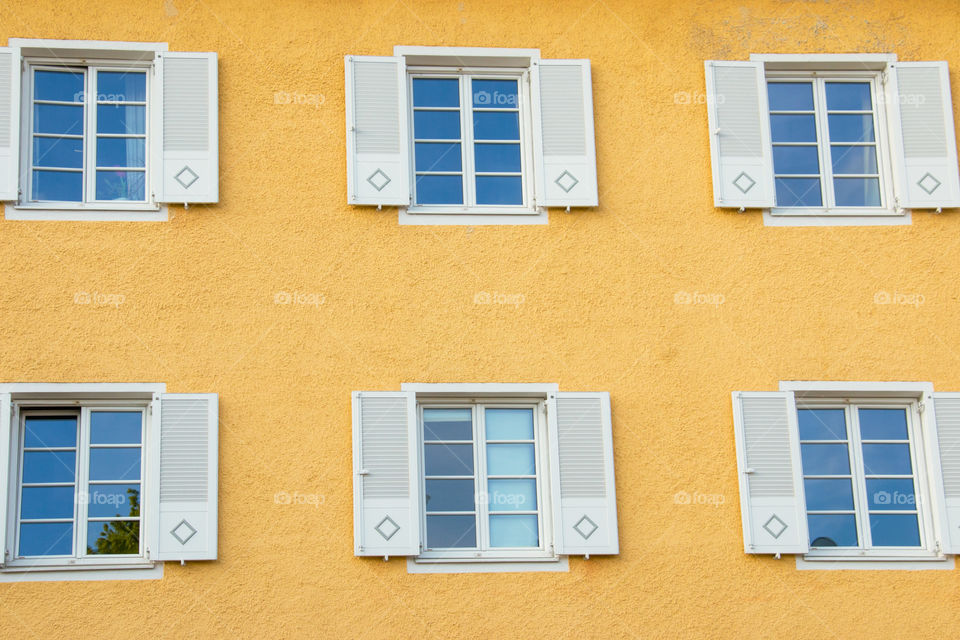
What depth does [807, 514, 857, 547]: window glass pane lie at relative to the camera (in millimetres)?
11867

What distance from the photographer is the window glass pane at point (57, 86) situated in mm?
12250

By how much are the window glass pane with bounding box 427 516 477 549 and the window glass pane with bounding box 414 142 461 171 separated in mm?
2663

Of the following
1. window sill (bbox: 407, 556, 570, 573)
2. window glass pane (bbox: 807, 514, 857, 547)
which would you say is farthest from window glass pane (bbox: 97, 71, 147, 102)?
window glass pane (bbox: 807, 514, 857, 547)

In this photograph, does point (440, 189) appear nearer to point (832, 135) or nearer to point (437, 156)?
point (437, 156)

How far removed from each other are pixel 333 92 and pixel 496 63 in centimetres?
128

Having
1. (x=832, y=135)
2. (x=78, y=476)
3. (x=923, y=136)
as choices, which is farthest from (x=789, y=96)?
(x=78, y=476)

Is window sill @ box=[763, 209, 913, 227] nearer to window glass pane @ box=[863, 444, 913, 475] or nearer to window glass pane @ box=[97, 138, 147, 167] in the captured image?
window glass pane @ box=[863, 444, 913, 475]

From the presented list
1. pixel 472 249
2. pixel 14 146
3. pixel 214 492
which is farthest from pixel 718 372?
pixel 14 146

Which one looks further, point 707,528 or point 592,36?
point 592,36

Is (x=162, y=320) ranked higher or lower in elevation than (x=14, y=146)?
lower

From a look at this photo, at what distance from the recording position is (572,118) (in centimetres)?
1242

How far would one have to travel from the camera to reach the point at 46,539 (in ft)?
37.3

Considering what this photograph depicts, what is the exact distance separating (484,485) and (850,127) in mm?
4052

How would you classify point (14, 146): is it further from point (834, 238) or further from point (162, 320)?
point (834, 238)
